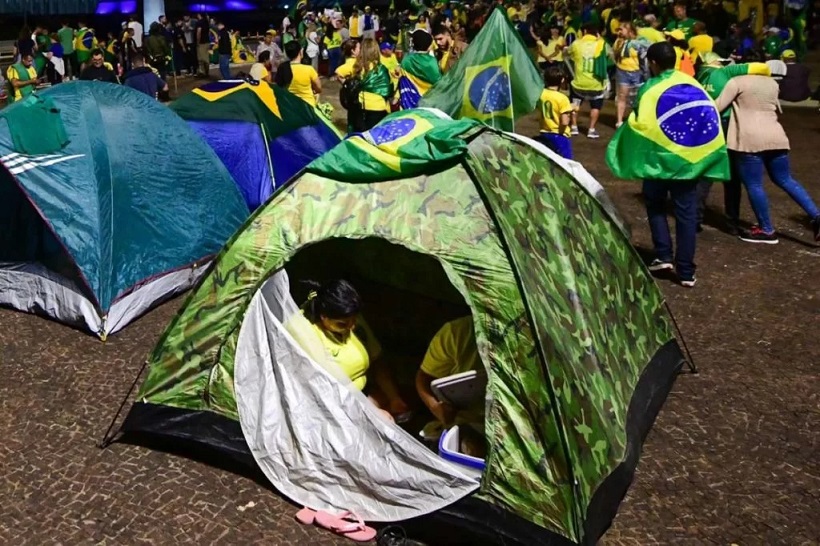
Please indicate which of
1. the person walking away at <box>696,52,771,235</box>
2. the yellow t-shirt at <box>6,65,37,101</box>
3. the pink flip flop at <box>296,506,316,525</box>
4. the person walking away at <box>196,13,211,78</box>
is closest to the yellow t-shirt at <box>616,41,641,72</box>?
the person walking away at <box>696,52,771,235</box>

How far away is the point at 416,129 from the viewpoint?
438cm

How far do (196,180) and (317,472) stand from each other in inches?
144

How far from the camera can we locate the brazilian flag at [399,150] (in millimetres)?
4219

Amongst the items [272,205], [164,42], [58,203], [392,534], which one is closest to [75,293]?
[58,203]

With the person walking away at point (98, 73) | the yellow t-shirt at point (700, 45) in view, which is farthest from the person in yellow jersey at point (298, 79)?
the yellow t-shirt at point (700, 45)

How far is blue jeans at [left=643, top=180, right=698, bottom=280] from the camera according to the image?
6797 mm

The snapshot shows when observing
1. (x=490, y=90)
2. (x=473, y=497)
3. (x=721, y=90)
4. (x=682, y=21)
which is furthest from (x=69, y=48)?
(x=473, y=497)

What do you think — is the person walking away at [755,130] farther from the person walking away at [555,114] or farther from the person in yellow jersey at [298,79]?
the person in yellow jersey at [298,79]

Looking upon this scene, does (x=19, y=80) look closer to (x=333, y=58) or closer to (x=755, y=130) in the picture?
(x=333, y=58)

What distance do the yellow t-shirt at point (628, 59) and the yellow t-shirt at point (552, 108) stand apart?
4022 millimetres

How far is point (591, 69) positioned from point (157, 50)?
32.2 feet

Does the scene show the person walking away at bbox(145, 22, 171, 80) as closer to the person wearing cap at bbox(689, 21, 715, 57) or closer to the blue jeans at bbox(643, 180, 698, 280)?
the person wearing cap at bbox(689, 21, 715, 57)

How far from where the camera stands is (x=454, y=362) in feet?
14.3

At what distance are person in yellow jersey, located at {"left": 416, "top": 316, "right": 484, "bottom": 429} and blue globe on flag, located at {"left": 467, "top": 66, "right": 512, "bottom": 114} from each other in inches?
195
